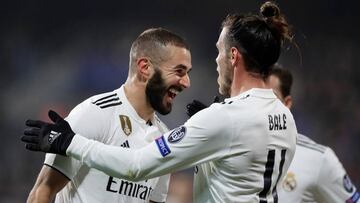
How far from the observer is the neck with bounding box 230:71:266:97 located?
2389mm

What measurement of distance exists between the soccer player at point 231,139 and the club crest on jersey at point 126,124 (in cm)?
30

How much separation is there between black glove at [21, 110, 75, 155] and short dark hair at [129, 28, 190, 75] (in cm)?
66

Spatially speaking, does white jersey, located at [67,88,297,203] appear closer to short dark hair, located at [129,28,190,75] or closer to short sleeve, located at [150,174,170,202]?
short sleeve, located at [150,174,170,202]

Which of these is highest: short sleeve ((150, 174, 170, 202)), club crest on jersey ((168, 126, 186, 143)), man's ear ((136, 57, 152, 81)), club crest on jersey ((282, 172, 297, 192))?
man's ear ((136, 57, 152, 81))

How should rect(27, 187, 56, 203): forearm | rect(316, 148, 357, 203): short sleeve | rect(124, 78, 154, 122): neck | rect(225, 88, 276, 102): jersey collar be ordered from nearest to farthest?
rect(225, 88, 276, 102): jersey collar → rect(27, 187, 56, 203): forearm → rect(124, 78, 154, 122): neck → rect(316, 148, 357, 203): short sleeve

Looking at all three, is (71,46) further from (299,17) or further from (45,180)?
(45,180)

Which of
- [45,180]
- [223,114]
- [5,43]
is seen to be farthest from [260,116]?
[5,43]

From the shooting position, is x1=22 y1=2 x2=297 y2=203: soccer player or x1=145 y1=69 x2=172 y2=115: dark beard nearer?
x1=22 y1=2 x2=297 y2=203: soccer player

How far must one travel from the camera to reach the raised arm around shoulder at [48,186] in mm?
2447

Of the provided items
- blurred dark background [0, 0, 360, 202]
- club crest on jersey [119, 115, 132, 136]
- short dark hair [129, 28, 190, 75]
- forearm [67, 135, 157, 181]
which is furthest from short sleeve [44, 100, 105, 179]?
blurred dark background [0, 0, 360, 202]

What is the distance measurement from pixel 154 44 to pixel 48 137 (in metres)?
0.77

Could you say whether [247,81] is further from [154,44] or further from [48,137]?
[48,137]

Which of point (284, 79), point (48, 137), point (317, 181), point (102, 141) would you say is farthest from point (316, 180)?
point (48, 137)

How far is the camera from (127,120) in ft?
8.65
